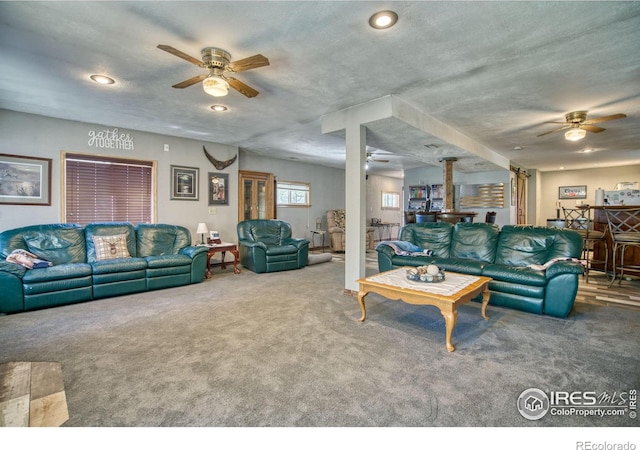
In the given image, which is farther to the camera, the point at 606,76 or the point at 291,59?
the point at 606,76

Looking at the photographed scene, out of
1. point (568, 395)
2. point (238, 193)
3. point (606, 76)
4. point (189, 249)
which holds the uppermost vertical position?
point (606, 76)

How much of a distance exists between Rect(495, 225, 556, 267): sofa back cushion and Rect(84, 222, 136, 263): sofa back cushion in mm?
5468

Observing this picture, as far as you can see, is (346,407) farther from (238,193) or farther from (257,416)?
(238,193)

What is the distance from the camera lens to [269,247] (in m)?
5.64

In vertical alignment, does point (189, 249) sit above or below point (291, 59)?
below

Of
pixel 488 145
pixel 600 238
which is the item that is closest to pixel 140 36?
pixel 488 145

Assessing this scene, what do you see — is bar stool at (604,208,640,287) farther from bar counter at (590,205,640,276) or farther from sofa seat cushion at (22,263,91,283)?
sofa seat cushion at (22,263,91,283)

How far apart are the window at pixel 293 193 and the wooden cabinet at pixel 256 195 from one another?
0.35m

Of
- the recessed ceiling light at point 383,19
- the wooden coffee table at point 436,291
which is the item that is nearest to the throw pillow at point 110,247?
the wooden coffee table at point 436,291

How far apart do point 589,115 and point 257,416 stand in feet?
18.5

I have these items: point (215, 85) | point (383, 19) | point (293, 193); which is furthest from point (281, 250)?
point (383, 19)

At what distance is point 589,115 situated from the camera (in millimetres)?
4266

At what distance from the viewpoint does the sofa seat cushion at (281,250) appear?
18.3 feet

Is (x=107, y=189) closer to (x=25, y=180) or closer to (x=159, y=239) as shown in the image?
(x=25, y=180)
